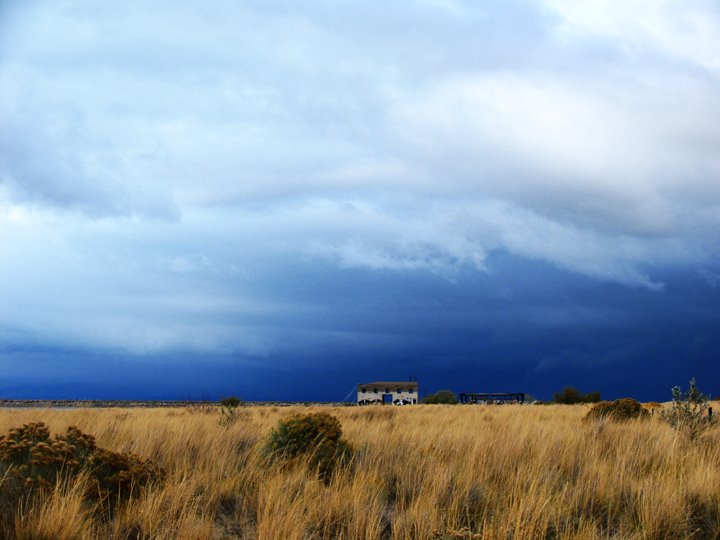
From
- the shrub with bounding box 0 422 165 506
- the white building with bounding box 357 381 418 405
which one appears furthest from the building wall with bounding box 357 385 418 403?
the shrub with bounding box 0 422 165 506

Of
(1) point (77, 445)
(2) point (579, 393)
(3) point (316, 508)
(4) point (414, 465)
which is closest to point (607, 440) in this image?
(4) point (414, 465)

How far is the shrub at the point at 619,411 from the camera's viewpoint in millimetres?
16969

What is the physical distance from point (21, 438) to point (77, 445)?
0.58 metres

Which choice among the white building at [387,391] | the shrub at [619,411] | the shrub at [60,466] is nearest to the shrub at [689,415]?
the shrub at [619,411]

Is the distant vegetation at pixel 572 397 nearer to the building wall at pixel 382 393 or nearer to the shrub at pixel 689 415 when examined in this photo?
the building wall at pixel 382 393

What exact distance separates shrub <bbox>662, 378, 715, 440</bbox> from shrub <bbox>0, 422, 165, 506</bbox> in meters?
10.5

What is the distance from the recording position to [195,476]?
7562 mm

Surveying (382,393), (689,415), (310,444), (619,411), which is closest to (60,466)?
(310,444)

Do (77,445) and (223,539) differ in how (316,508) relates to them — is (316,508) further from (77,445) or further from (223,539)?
(77,445)

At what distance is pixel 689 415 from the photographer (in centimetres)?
1345

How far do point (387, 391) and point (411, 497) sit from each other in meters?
79.0

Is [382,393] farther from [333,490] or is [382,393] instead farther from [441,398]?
[333,490]

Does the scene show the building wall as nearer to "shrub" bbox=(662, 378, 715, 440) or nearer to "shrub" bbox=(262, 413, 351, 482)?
"shrub" bbox=(662, 378, 715, 440)

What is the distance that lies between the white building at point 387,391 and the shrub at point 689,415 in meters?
67.3
